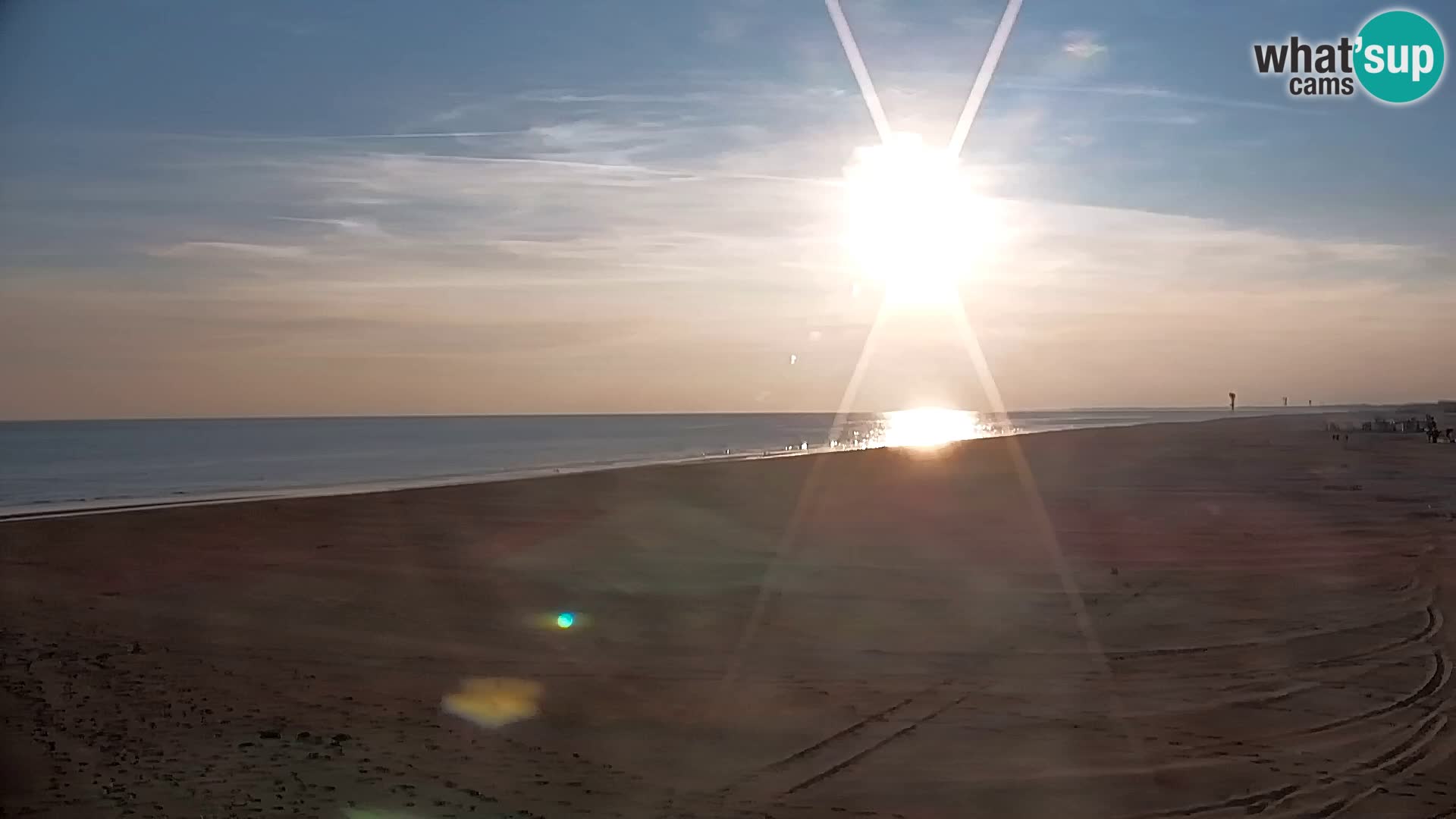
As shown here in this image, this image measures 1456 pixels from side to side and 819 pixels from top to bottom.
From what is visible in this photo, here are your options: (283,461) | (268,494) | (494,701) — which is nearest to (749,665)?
(494,701)

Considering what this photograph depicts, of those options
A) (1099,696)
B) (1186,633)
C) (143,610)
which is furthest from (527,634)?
(1186,633)

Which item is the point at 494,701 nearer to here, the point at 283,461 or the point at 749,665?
the point at 749,665

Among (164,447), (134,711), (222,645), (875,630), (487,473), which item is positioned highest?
(164,447)

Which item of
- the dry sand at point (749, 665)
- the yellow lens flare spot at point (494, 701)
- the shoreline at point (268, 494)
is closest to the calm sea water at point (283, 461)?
the shoreline at point (268, 494)

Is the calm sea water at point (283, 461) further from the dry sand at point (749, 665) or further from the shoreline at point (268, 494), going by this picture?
the dry sand at point (749, 665)

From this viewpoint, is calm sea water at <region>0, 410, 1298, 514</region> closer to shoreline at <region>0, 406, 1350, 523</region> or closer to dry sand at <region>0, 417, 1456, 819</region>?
shoreline at <region>0, 406, 1350, 523</region>

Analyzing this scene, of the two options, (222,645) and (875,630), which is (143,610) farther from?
(875,630)

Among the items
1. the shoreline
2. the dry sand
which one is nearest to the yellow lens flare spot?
the dry sand
